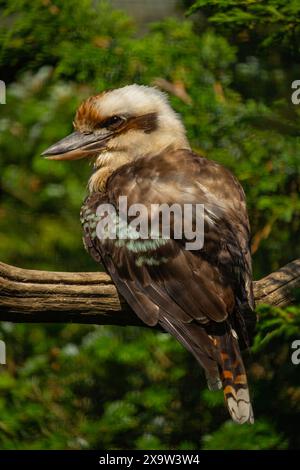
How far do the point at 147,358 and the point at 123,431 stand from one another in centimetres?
25

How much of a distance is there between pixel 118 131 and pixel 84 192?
0.42m

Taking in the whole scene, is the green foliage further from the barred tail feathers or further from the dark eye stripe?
the barred tail feathers

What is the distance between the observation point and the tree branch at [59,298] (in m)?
2.84

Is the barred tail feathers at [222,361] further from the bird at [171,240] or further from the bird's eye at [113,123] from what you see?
the bird's eye at [113,123]

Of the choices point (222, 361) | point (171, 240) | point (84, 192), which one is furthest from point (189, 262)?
point (84, 192)

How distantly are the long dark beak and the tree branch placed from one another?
489 millimetres

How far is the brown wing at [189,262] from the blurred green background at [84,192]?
1.72 feet

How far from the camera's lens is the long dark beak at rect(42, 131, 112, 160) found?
3.39 m

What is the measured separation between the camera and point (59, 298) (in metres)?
2.89

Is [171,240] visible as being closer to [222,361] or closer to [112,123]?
[222,361]

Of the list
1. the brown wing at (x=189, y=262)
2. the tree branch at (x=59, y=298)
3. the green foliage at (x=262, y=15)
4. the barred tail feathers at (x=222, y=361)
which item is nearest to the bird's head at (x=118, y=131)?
the brown wing at (x=189, y=262)

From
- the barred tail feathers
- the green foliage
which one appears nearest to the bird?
the barred tail feathers

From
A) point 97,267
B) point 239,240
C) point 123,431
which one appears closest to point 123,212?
point 239,240

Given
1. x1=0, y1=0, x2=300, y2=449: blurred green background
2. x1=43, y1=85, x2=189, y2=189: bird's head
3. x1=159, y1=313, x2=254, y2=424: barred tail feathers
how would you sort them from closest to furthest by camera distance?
x1=159, y1=313, x2=254, y2=424: barred tail feathers, x1=43, y1=85, x2=189, y2=189: bird's head, x1=0, y1=0, x2=300, y2=449: blurred green background
